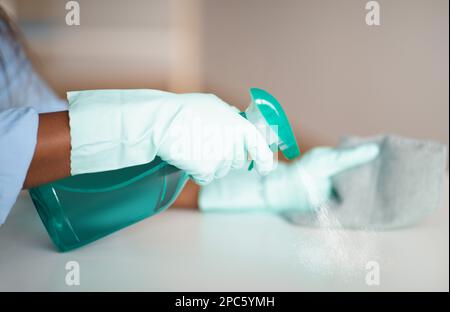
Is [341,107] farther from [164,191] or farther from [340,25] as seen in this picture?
[164,191]

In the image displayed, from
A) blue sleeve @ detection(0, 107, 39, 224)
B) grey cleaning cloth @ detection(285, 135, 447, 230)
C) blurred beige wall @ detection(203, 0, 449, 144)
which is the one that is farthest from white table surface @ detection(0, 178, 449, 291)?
blurred beige wall @ detection(203, 0, 449, 144)

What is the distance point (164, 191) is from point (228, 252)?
0.15 metres

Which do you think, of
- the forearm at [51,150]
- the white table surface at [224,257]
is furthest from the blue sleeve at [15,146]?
the white table surface at [224,257]

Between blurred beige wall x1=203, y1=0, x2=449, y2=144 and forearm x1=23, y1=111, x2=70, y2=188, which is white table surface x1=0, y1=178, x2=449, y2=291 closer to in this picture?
forearm x1=23, y1=111, x2=70, y2=188

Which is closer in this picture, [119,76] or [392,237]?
[392,237]

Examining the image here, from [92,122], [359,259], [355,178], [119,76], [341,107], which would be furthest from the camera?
[119,76]

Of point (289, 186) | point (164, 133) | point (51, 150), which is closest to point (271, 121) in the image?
point (164, 133)

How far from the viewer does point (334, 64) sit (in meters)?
1.47

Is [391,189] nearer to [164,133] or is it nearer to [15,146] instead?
[164,133]

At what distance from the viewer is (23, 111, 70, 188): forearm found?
463 millimetres

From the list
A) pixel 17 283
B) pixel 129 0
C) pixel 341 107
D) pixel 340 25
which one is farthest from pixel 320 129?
pixel 17 283

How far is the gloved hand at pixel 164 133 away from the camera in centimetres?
49
